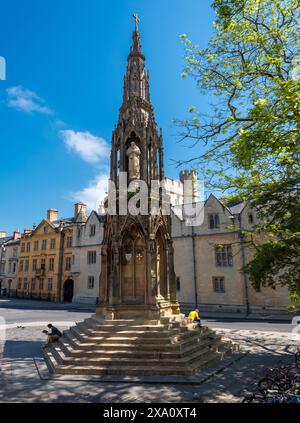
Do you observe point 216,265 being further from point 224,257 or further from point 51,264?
point 51,264

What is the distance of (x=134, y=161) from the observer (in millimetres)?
12625

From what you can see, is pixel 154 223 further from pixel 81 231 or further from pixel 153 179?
pixel 81 231

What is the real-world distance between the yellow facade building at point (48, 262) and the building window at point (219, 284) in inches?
934

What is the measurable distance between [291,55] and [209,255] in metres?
21.8

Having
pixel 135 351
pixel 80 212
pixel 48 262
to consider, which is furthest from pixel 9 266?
pixel 135 351

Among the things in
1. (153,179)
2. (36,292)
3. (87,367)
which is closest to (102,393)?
(87,367)

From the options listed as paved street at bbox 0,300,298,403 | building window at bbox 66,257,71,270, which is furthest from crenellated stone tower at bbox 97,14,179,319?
building window at bbox 66,257,71,270

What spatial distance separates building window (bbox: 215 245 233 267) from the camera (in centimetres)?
2727

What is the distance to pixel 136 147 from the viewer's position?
12797 mm

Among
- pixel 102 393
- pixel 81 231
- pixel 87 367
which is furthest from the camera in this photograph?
pixel 81 231

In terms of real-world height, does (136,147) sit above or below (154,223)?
above

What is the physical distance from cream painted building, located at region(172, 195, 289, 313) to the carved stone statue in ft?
47.4

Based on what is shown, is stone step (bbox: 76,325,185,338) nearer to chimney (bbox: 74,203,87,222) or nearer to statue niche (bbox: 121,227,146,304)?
statue niche (bbox: 121,227,146,304)

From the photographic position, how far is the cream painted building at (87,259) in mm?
36031
